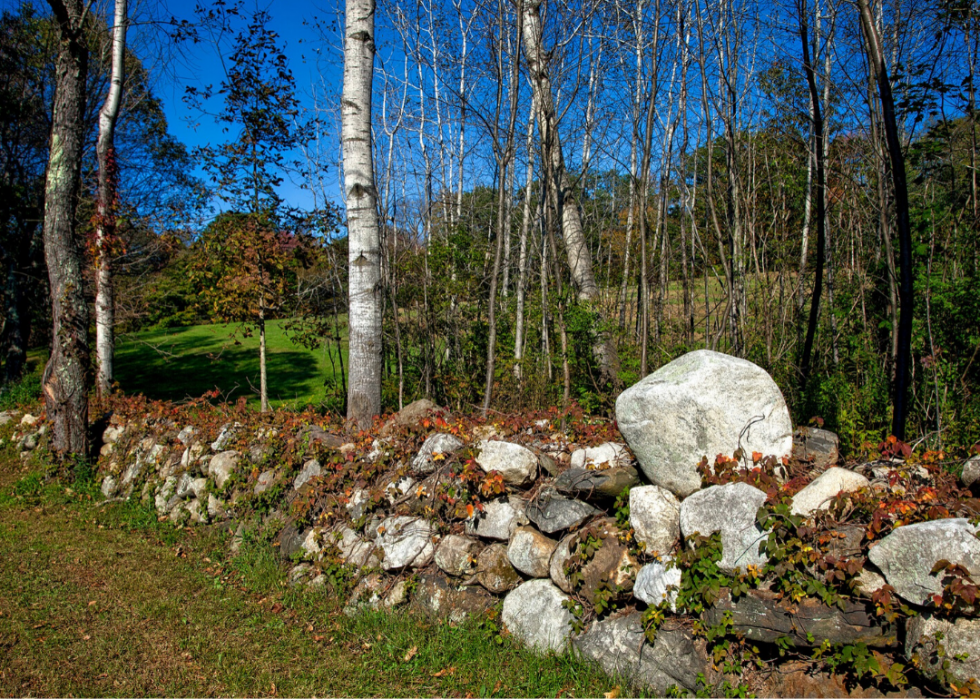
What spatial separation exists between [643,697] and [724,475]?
1.13 m

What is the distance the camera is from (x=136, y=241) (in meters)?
12.1

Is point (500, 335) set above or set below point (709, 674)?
above

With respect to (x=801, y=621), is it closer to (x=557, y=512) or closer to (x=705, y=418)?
(x=705, y=418)

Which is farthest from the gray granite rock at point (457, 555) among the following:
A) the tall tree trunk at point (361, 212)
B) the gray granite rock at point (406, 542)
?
the tall tree trunk at point (361, 212)

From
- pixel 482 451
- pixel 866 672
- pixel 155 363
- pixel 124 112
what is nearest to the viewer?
pixel 866 672

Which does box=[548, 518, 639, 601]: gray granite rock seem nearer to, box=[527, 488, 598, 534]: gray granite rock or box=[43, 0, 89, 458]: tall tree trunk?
box=[527, 488, 598, 534]: gray granite rock

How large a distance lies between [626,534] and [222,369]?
11788 millimetres

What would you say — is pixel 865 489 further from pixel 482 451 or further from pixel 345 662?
pixel 345 662

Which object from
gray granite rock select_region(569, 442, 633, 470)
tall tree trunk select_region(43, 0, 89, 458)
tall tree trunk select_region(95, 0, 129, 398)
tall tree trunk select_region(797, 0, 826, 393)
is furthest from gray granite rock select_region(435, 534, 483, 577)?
tall tree trunk select_region(95, 0, 129, 398)

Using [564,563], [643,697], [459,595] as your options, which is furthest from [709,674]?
[459,595]

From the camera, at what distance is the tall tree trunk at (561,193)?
16.3 ft

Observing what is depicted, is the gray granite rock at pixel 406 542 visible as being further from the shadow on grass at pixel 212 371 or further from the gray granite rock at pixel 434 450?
the shadow on grass at pixel 212 371

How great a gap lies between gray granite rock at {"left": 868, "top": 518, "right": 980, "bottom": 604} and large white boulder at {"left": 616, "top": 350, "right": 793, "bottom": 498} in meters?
0.75

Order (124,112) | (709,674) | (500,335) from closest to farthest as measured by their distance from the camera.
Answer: (709,674), (500,335), (124,112)
